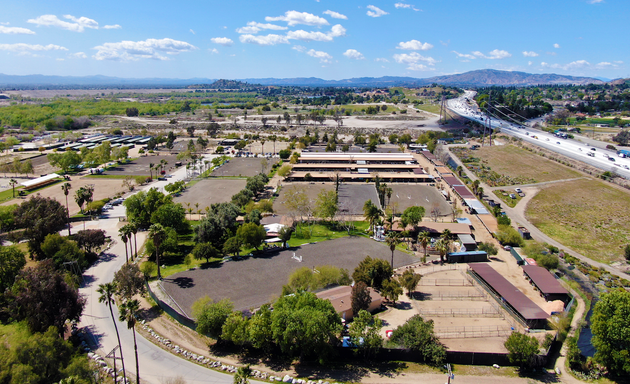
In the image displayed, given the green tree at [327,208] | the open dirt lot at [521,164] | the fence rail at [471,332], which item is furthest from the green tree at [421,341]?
the open dirt lot at [521,164]

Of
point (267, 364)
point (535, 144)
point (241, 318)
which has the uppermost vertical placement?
point (535, 144)

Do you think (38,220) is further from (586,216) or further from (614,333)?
(586,216)

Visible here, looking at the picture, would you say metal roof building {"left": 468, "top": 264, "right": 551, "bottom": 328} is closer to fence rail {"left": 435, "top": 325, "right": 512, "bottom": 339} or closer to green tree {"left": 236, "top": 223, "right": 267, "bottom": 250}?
fence rail {"left": 435, "top": 325, "right": 512, "bottom": 339}

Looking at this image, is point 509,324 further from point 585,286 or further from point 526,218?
point 526,218

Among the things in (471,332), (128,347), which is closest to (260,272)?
(128,347)

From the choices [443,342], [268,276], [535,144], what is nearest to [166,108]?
[535,144]

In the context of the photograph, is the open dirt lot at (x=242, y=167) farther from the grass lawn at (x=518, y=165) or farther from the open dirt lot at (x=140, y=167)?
the grass lawn at (x=518, y=165)
